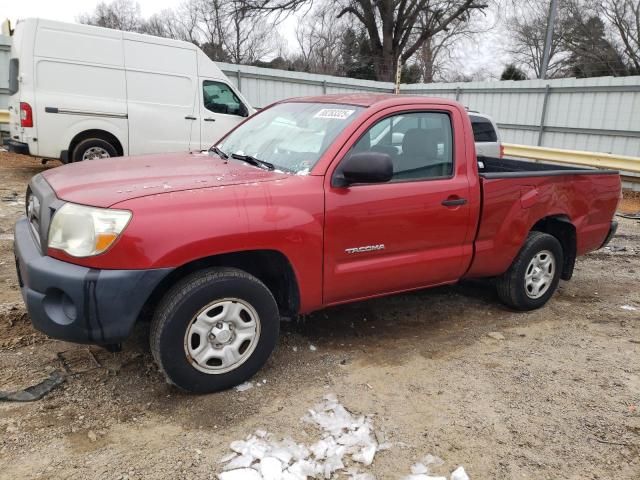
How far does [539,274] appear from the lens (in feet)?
14.8

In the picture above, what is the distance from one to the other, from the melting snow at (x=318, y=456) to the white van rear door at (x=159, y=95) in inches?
306

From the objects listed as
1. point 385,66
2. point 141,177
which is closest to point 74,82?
point 141,177

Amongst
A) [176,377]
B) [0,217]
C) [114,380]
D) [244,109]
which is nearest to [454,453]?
[176,377]

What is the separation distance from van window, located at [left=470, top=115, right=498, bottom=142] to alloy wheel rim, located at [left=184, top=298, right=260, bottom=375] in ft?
21.2

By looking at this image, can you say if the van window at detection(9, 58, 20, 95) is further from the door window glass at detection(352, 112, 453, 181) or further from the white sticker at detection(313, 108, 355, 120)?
the door window glass at detection(352, 112, 453, 181)

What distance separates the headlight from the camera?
2.57m

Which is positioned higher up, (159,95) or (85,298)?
(159,95)

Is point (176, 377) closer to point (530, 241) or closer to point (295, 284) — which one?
point (295, 284)

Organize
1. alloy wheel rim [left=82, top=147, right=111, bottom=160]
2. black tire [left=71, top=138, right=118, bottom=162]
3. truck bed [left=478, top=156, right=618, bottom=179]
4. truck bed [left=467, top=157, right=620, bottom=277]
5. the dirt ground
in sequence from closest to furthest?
the dirt ground
truck bed [left=467, top=157, right=620, bottom=277]
truck bed [left=478, top=156, right=618, bottom=179]
black tire [left=71, top=138, right=118, bottom=162]
alloy wheel rim [left=82, top=147, right=111, bottom=160]

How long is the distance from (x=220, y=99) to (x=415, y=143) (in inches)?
281

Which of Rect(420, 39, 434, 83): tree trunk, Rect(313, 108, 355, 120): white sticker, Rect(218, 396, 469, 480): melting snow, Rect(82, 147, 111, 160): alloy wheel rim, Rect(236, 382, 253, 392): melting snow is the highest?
Rect(420, 39, 434, 83): tree trunk

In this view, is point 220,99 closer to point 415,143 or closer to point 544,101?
point 415,143

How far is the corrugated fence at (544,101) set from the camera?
11.9 m

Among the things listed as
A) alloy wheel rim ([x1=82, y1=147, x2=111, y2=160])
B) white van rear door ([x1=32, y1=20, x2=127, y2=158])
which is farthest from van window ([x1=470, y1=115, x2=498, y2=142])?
alloy wheel rim ([x1=82, y1=147, x2=111, y2=160])
